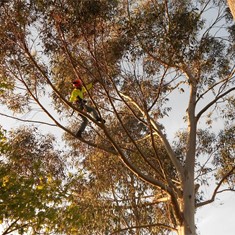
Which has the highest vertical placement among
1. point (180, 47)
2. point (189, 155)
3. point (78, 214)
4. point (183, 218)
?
point (180, 47)

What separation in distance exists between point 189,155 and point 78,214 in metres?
2.63

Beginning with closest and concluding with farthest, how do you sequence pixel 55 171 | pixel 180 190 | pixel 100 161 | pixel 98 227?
pixel 180 190 < pixel 98 227 < pixel 100 161 < pixel 55 171

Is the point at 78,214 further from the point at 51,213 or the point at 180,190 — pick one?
the point at 180,190

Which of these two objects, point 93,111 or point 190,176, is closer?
point 93,111

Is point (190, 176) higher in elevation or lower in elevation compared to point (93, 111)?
lower

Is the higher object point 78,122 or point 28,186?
point 78,122

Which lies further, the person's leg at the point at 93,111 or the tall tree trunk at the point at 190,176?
the person's leg at the point at 93,111

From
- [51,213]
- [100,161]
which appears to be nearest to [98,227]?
[51,213]

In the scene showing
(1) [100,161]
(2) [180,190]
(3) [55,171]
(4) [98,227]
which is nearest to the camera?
(2) [180,190]

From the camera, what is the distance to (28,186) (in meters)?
7.18

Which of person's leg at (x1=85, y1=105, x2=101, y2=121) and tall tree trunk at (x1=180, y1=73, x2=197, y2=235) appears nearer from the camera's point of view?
tall tree trunk at (x1=180, y1=73, x2=197, y2=235)

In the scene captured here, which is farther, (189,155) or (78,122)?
(78,122)

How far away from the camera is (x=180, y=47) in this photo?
24.5 ft

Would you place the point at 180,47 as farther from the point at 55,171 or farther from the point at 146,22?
the point at 55,171
